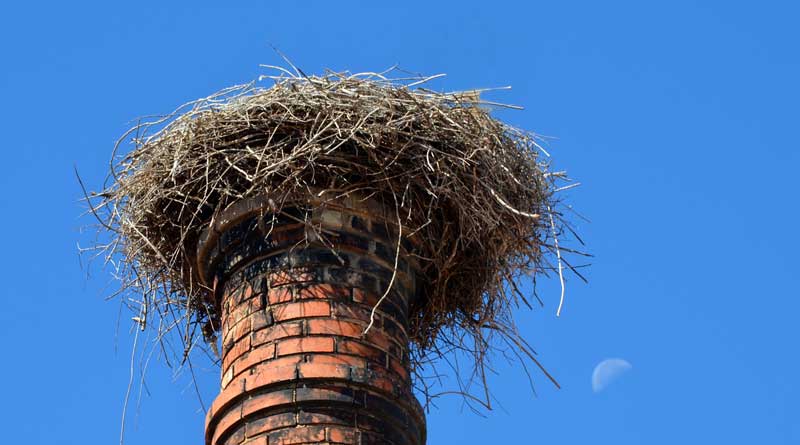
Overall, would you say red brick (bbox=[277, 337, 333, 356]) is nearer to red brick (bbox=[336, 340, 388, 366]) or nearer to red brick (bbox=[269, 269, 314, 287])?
red brick (bbox=[336, 340, 388, 366])

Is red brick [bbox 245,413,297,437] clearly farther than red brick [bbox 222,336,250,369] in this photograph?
No

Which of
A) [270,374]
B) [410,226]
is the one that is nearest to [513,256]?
[410,226]

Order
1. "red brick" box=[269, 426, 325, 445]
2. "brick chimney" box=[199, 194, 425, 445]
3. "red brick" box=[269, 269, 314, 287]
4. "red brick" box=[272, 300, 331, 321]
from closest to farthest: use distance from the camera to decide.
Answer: "red brick" box=[269, 426, 325, 445], "brick chimney" box=[199, 194, 425, 445], "red brick" box=[272, 300, 331, 321], "red brick" box=[269, 269, 314, 287]

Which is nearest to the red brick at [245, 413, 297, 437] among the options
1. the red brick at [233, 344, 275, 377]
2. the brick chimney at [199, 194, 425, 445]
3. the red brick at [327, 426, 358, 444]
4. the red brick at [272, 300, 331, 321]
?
the brick chimney at [199, 194, 425, 445]

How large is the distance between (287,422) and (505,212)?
205 cm

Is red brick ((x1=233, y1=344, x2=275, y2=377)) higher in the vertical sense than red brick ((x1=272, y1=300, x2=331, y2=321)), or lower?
lower

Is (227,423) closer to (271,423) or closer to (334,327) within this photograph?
(271,423)

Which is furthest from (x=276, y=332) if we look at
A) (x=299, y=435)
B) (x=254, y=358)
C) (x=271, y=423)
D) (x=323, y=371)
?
(x=299, y=435)

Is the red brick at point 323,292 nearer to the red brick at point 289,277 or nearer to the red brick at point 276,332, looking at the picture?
the red brick at point 289,277

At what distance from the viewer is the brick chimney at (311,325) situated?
6.40 meters

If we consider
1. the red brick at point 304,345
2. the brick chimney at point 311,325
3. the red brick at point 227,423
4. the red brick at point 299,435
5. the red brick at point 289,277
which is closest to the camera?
the red brick at point 299,435

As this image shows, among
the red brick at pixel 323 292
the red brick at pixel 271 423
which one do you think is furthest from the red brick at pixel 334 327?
the red brick at pixel 271 423

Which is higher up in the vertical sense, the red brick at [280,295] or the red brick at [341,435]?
the red brick at [280,295]

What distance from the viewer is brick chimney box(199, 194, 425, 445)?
6.40 meters
